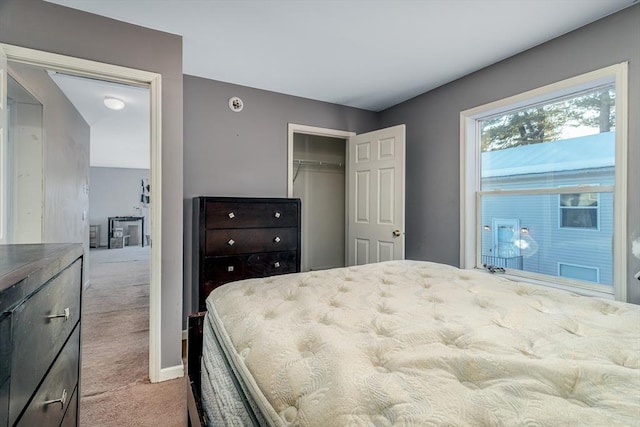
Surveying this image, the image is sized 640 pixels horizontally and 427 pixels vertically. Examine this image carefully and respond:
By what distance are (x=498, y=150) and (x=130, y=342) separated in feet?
12.5

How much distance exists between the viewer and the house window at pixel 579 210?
85.8 inches

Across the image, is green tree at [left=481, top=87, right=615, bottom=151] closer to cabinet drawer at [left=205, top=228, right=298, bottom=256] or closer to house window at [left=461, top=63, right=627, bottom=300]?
house window at [left=461, top=63, right=627, bottom=300]

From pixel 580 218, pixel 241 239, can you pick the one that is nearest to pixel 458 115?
pixel 580 218

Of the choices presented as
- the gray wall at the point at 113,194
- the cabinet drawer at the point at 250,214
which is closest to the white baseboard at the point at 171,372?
the cabinet drawer at the point at 250,214

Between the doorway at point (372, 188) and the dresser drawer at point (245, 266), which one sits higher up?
the doorway at point (372, 188)

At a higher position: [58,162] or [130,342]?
[58,162]

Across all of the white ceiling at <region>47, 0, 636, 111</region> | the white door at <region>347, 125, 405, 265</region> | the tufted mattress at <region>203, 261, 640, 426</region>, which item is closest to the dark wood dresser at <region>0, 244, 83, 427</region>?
the tufted mattress at <region>203, 261, 640, 426</region>

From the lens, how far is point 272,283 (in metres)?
1.43

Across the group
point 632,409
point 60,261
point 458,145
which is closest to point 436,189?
point 458,145

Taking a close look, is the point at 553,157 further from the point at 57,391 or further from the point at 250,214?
the point at 57,391

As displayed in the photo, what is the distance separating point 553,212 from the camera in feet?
7.91

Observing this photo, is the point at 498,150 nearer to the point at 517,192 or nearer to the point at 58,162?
the point at 517,192

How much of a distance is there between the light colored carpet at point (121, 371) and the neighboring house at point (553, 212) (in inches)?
112

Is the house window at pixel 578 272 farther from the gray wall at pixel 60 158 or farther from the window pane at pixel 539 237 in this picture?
the gray wall at pixel 60 158
